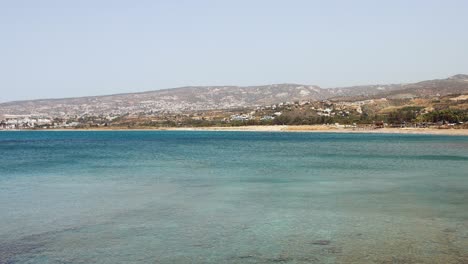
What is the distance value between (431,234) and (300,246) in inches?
160

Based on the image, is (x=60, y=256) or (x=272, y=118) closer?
(x=60, y=256)

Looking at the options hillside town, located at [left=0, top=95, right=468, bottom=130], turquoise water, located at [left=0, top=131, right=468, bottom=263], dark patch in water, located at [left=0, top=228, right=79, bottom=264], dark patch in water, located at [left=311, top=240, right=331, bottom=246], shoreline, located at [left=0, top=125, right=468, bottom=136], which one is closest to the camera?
dark patch in water, located at [left=0, top=228, right=79, bottom=264]

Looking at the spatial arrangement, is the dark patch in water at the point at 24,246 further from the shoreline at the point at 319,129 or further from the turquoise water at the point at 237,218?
the shoreline at the point at 319,129

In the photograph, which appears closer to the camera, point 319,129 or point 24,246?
point 24,246

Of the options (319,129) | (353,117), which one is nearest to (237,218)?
(319,129)

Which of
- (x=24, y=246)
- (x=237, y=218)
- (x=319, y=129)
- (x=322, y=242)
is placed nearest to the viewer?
(x=24, y=246)

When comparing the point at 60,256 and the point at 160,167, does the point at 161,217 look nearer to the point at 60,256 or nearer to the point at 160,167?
the point at 60,256

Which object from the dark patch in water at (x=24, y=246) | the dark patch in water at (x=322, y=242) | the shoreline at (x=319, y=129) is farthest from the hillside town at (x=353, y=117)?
the dark patch in water at (x=24, y=246)

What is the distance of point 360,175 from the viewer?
3133cm

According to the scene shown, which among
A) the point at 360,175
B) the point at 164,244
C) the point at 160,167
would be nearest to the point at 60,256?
the point at 164,244

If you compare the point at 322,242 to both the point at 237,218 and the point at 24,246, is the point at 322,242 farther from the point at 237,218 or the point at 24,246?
the point at 24,246


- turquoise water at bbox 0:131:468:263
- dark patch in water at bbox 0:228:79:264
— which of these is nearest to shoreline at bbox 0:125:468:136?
turquoise water at bbox 0:131:468:263

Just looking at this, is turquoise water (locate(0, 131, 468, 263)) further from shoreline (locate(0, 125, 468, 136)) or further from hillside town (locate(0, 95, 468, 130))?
hillside town (locate(0, 95, 468, 130))

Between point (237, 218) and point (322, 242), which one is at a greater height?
point (322, 242)
